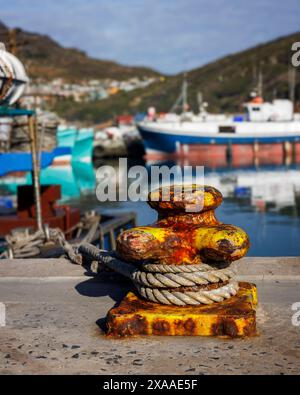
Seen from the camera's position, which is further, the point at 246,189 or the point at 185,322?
the point at 246,189

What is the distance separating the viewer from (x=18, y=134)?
79.9 feet

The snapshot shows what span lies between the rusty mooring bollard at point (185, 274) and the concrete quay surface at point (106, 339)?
0.31 ft

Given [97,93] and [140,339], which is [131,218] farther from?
[97,93]

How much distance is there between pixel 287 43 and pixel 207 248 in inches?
5671

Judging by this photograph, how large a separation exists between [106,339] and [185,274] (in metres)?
0.63

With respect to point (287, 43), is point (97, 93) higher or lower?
lower

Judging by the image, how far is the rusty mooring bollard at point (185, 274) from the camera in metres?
3.67

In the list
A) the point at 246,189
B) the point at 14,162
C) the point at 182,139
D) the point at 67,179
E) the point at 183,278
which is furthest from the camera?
the point at 182,139

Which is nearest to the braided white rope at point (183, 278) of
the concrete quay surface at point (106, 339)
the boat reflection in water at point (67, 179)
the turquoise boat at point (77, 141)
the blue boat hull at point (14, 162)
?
the concrete quay surface at point (106, 339)

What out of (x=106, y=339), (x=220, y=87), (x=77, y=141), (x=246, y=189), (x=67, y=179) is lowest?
(x=246, y=189)

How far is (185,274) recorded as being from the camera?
3830 mm

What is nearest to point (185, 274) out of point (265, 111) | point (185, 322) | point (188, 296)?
point (188, 296)

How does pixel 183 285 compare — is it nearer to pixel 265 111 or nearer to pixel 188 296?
pixel 188 296
